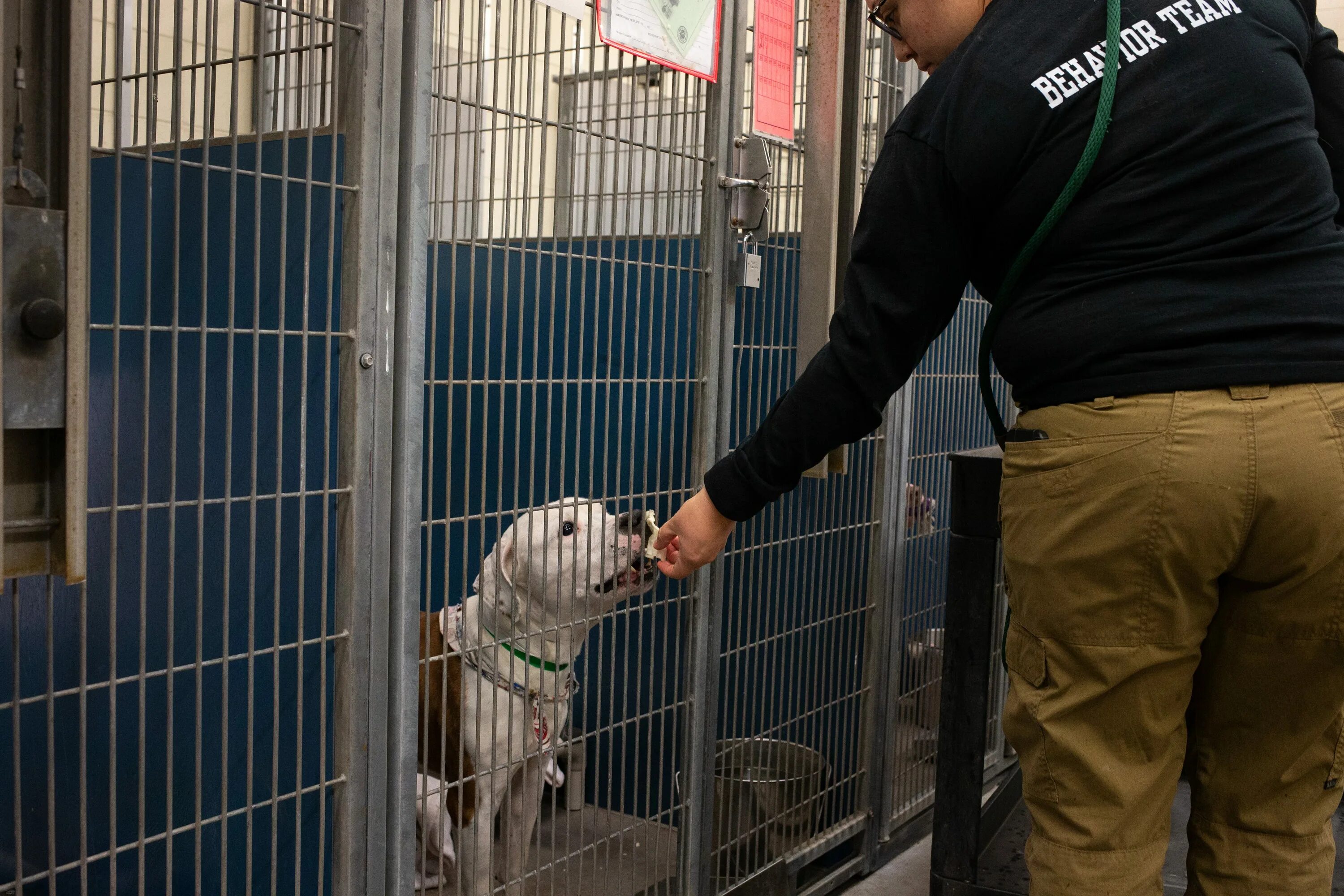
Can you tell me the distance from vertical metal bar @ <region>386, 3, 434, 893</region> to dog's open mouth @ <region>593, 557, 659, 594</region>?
54 cm

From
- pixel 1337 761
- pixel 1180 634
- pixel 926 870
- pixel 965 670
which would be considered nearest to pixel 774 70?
pixel 965 670

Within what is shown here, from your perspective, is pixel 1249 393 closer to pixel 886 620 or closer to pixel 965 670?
pixel 965 670

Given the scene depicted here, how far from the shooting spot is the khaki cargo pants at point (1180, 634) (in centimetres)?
123

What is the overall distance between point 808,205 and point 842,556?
1.05m

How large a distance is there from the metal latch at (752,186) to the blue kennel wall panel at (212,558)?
0.82 m

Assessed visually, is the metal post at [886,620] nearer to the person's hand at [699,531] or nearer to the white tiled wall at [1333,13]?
the person's hand at [699,531]

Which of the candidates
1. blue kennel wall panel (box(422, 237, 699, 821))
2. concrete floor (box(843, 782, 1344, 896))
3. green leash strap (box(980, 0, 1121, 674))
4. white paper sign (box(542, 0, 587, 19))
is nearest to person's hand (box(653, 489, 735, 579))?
blue kennel wall panel (box(422, 237, 699, 821))

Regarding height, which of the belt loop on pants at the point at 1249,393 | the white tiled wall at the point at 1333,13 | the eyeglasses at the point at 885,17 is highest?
the white tiled wall at the point at 1333,13

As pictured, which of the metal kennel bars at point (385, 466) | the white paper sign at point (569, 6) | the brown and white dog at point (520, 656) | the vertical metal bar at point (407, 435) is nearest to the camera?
the metal kennel bars at point (385, 466)

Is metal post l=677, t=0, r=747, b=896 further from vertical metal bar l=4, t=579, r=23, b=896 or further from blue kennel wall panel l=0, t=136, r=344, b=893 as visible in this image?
vertical metal bar l=4, t=579, r=23, b=896

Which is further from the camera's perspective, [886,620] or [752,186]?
[886,620]

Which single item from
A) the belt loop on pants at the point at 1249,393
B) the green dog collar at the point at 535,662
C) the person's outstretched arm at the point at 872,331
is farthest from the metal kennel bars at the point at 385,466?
the belt loop on pants at the point at 1249,393

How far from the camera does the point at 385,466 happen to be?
1622 millimetres

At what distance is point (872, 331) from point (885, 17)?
469 millimetres
